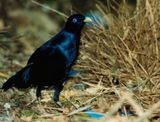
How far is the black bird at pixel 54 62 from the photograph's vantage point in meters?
4.37

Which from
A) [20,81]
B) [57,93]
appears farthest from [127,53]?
[20,81]

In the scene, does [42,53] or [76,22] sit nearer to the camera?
[42,53]

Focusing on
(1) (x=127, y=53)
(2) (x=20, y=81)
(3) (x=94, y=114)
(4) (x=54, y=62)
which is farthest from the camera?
(1) (x=127, y=53)

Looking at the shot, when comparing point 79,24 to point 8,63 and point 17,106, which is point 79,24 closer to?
point 17,106

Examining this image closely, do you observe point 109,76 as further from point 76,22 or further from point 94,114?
point 94,114

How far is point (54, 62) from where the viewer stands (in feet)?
14.3

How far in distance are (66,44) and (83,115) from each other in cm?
59

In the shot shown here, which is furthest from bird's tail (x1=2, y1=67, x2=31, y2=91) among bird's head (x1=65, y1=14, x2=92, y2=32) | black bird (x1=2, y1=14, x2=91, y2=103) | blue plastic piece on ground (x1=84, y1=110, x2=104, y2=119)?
blue plastic piece on ground (x1=84, y1=110, x2=104, y2=119)

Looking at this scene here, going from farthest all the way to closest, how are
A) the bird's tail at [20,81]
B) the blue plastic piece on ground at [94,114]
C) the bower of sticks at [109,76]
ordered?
the bird's tail at [20,81] → the bower of sticks at [109,76] → the blue plastic piece on ground at [94,114]

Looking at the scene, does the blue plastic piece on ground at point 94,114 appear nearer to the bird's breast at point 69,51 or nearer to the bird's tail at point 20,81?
the bird's breast at point 69,51

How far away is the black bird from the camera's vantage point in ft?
14.3

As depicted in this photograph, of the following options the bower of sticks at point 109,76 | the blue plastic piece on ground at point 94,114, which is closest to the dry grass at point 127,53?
the bower of sticks at point 109,76

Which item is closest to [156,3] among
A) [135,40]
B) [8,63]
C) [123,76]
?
[135,40]

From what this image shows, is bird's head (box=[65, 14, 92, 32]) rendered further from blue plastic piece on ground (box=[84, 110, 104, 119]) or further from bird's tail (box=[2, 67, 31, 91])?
blue plastic piece on ground (box=[84, 110, 104, 119])
